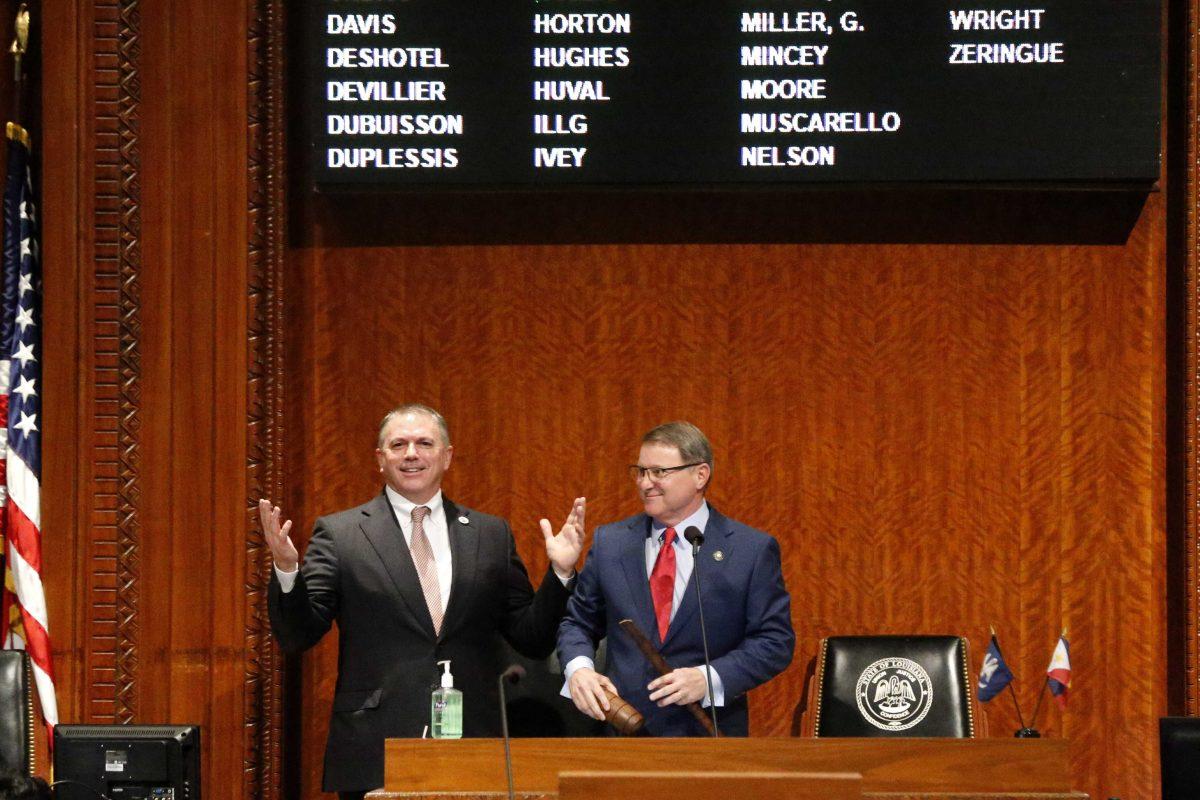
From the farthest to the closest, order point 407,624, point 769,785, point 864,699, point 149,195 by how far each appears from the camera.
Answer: point 149,195, point 864,699, point 407,624, point 769,785

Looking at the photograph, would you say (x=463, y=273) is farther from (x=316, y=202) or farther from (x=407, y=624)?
(x=407, y=624)

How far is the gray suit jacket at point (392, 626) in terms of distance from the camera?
442cm

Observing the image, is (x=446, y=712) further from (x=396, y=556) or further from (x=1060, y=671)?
(x=1060, y=671)

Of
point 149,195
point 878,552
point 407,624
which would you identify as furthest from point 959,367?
point 149,195

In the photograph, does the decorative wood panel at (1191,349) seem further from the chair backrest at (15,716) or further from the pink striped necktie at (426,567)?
the chair backrest at (15,716)

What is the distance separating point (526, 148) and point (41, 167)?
5.65ft

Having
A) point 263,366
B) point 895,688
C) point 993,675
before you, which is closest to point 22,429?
point 263,366

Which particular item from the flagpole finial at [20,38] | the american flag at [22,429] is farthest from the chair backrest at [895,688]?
the flagpole finial at [20,38]

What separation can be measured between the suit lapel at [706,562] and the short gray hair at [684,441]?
171mm

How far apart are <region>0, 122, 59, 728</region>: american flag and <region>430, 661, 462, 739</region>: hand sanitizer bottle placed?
1.70 m

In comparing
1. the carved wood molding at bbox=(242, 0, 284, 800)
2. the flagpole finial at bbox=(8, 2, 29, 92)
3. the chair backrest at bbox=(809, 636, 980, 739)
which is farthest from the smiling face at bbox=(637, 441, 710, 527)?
the flagpole finial at bbox=(8, 2, 29, 92)

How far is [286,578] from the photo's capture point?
14.0 ft

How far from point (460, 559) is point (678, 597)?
0.69m

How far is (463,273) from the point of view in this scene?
5539 mm
